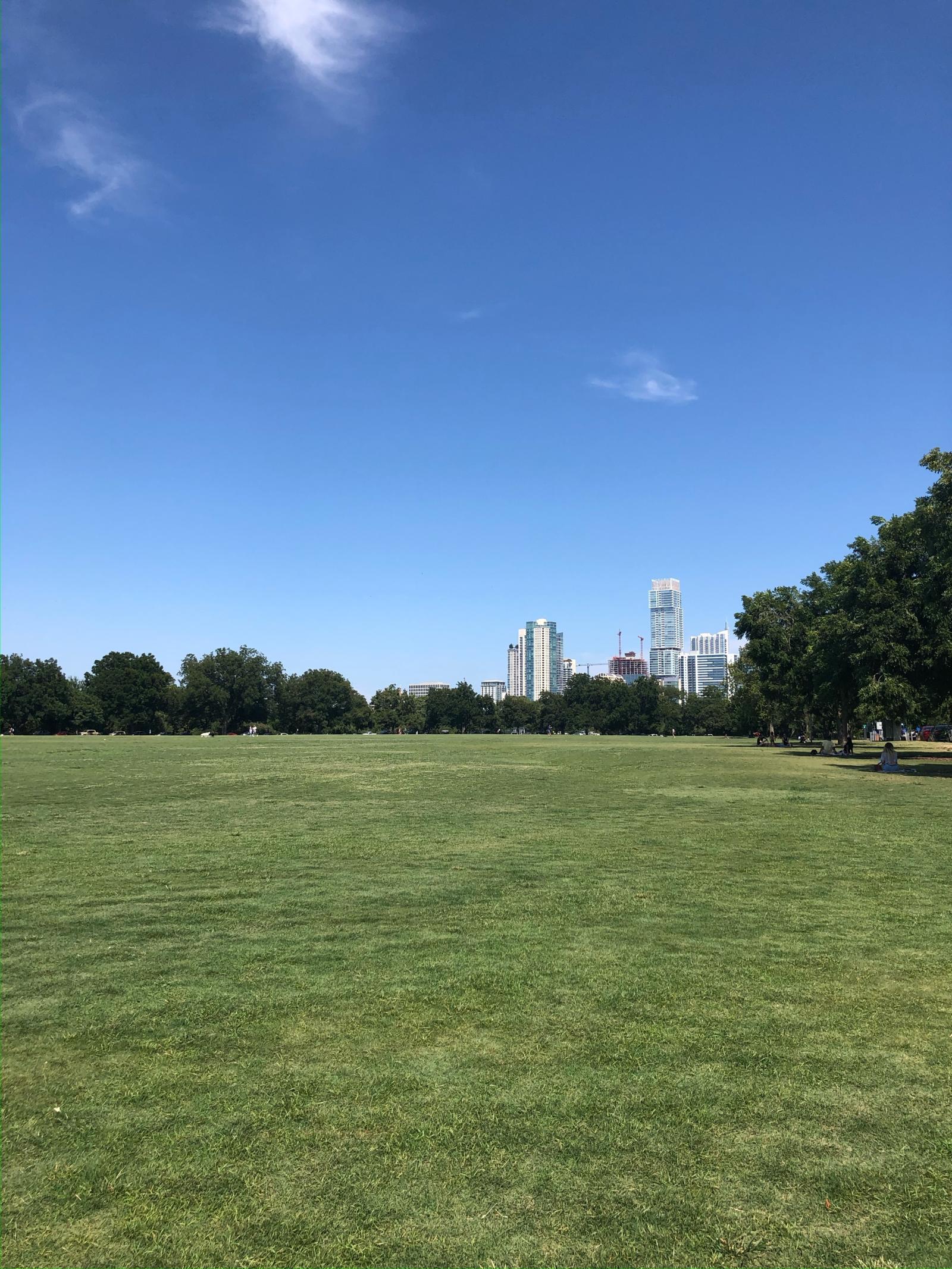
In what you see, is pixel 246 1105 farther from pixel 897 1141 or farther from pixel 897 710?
pixel 897 710

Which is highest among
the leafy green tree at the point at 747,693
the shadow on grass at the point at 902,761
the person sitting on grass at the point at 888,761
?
the leafy green tree at the point at 747,693

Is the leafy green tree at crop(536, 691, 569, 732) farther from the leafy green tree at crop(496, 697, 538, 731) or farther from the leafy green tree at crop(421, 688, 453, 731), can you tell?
the leafy green tree at crop(421, 688, 453, 731)

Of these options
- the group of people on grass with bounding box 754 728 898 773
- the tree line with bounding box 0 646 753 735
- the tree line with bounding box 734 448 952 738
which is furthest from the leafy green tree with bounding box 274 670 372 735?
the tree line with bounding box 734 448 952 738

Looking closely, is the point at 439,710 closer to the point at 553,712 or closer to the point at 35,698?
the point at 553,712

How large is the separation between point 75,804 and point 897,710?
29596 mm

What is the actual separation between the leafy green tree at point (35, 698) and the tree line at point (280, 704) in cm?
17

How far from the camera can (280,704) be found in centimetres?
15938

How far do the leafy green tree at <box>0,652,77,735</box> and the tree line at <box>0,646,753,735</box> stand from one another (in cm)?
17

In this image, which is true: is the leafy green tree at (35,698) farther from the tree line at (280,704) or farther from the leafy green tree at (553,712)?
the leafy green tree at (553,712)

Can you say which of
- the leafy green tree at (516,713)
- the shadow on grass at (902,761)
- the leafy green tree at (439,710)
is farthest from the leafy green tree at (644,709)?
the shadow on grass at (902,761)

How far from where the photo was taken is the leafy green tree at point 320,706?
158750mm

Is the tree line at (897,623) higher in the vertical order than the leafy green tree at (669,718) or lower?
higher

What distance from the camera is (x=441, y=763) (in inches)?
1656

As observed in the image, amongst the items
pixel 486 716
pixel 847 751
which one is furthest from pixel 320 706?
pixel 847 751
